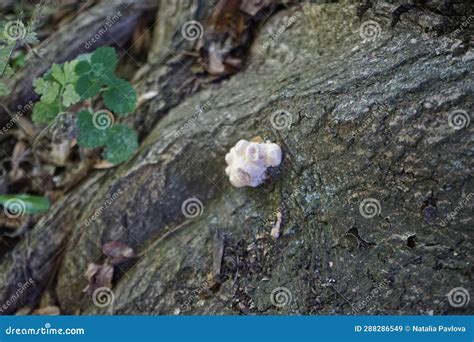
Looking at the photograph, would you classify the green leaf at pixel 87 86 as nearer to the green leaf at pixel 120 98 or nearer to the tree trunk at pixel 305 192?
the green leaf at pixel 120 98

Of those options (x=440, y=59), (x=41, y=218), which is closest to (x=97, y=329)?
(x=41, y=218)

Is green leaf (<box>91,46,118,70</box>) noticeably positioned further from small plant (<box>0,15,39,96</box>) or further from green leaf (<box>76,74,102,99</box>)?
small plant (<box>0,15,39,96</box>)

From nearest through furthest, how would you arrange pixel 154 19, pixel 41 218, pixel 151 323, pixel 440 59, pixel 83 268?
1. pixel 440 59
2. pixel 151 323
3. pixel 83 268
4. pixel 41 218
5. pixel 154 19

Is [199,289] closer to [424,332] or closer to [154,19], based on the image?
[424,332]

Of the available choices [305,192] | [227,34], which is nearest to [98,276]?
[305,192]

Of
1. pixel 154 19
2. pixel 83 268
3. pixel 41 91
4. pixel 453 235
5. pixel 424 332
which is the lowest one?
pixel 424 332

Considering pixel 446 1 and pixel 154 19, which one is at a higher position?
pixel 154 19

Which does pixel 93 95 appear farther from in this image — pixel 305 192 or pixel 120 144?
pixel 305 192
